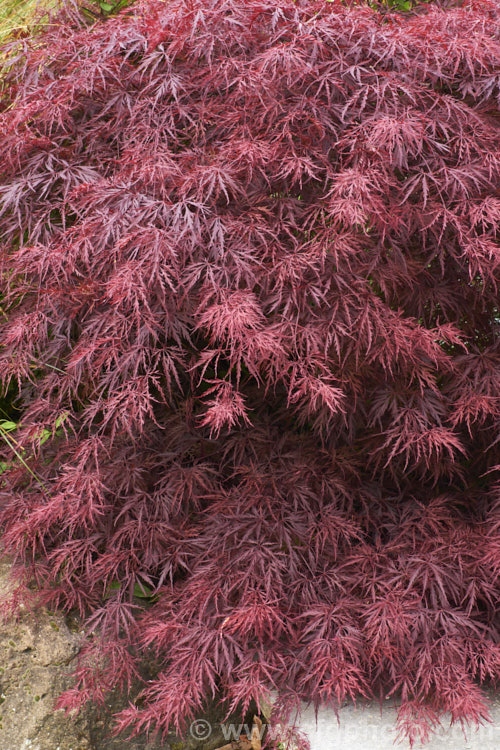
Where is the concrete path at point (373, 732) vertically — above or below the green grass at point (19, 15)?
below

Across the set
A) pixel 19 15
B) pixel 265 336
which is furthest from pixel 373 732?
pixel 19 15

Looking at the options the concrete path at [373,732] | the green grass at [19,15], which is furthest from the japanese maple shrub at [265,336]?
the green grass at [19,15]

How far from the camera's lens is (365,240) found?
1.80 m

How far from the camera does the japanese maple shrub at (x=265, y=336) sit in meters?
1.74

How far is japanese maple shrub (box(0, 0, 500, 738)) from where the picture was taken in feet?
5.72

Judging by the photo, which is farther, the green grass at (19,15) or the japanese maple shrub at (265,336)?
the green grass at (19,15)

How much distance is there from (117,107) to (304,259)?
788 millimetres

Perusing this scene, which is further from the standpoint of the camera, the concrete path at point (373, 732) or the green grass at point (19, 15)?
the green grass at point (19, 15)

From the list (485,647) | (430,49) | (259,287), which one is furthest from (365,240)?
(485,647)

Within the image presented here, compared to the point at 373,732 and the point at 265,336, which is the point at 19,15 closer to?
the point at 265,336

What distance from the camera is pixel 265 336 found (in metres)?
1.64

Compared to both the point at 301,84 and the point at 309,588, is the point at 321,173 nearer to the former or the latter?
the point at 301,84

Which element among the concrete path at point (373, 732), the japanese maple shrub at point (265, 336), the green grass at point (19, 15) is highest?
the green grass at point (19, 15)

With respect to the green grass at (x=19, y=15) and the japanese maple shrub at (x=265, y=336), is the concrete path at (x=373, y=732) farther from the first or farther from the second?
the green grass at (x=19, y=15)
